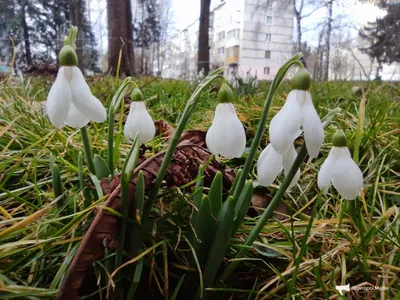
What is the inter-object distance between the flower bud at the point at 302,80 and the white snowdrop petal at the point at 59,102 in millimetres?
332

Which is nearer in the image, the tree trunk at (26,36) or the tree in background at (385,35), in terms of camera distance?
the tree trunk at (26,36)

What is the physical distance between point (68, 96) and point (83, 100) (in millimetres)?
22

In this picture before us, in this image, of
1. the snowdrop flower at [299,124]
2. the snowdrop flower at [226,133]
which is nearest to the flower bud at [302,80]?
the snowdrop flower at [299,124]

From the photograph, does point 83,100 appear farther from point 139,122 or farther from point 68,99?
point 139,122

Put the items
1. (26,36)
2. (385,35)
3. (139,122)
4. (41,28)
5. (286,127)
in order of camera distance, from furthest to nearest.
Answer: (385,35)
(41,28)
(26,36)
(139,122)
(286,127)

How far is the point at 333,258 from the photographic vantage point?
0.73m

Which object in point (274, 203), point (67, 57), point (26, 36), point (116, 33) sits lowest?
point (274, 203)

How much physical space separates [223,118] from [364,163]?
3.03ft

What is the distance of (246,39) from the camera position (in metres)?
24.8

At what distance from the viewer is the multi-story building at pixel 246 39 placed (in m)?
19.7

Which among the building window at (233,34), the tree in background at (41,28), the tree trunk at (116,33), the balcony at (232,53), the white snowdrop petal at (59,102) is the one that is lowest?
the white snowdrop petal at (59,102)

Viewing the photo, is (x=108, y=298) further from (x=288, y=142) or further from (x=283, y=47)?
(x=283, y=47)

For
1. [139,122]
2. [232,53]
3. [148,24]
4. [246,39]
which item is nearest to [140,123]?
[139,122]

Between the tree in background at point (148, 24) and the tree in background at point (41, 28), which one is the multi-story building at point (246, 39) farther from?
the tree in background at point (41, 28)
